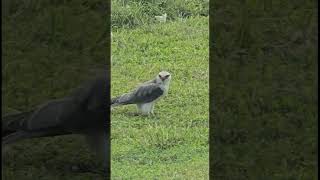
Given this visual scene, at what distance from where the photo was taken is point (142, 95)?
4719mm

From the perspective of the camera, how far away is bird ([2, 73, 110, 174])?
258cm

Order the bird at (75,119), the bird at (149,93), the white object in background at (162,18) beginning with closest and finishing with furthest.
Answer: the bird at (75,119)
the bird at (149,93)
the white object in background at (162,18)

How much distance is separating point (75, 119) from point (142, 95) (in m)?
2.11

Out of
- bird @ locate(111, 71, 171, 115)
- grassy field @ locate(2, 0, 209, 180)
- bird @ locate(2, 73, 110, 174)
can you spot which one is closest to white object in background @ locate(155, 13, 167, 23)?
grassy field @ locate(2, 0, 209, 180)

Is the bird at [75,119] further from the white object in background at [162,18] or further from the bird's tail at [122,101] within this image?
the white object in background at [162,18]

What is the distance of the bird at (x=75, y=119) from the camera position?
2578 mm

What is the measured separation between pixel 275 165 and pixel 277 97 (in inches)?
27.0

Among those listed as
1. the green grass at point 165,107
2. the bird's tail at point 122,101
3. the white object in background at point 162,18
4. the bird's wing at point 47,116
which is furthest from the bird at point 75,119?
the white object in background at point 162,18

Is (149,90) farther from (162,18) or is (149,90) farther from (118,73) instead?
(162,18)

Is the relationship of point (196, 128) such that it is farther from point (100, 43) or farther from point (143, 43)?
point (100, 43)

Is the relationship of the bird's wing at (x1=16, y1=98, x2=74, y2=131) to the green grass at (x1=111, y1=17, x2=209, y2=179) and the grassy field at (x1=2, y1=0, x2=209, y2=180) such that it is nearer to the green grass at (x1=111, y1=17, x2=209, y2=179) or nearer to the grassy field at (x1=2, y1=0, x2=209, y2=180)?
the grassy field at (x1=2, y1=0, x2=209, y2=180)

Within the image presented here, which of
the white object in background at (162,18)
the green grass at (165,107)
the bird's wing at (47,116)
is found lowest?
the green grass at (165,107)

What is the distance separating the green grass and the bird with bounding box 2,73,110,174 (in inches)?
53.3

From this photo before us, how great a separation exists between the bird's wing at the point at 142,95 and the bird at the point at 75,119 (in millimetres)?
2018
